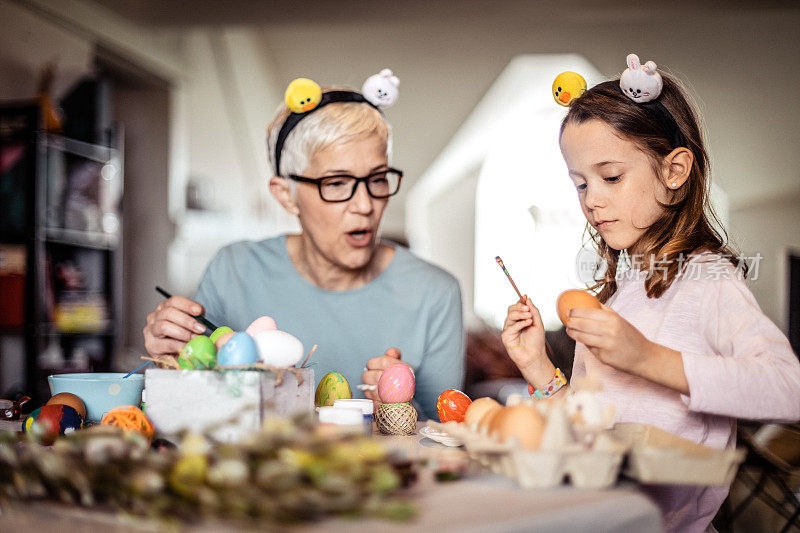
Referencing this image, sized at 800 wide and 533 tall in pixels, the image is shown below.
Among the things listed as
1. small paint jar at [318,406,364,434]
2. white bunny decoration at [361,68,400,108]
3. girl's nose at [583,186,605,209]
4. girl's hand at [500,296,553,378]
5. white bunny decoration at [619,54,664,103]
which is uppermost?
white bunny decoration at [361,68,400,108]

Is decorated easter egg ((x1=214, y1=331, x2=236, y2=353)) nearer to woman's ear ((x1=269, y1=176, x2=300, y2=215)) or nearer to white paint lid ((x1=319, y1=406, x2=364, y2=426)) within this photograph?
white paint lid ((x1=319, y1=406, x2=364, y2=426))

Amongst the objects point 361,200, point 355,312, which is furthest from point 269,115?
point 361,200

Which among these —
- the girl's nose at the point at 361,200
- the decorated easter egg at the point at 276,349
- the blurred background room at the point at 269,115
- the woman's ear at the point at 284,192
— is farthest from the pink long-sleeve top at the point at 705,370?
the blurred background room at the point at 269,115

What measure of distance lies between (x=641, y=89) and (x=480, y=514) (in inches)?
38.6

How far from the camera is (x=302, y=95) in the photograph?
165 cm

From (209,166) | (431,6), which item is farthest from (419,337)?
(209,166)

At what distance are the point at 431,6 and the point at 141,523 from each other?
5250 mm

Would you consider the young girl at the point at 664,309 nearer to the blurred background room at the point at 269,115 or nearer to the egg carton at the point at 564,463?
the egg carton at the point at 564,463

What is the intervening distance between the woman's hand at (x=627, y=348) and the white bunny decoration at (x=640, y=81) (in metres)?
0.55

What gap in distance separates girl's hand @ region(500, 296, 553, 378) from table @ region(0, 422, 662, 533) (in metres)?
Answer: 0.55

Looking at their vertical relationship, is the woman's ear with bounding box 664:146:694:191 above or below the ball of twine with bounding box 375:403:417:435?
above

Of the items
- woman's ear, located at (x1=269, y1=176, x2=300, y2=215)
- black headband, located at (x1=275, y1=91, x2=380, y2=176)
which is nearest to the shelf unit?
woman's ear, located at (x1=269, y1=176, x2=300, y2=215)

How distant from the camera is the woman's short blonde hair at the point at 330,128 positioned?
181cm

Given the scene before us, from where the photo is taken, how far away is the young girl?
3.39 feet
